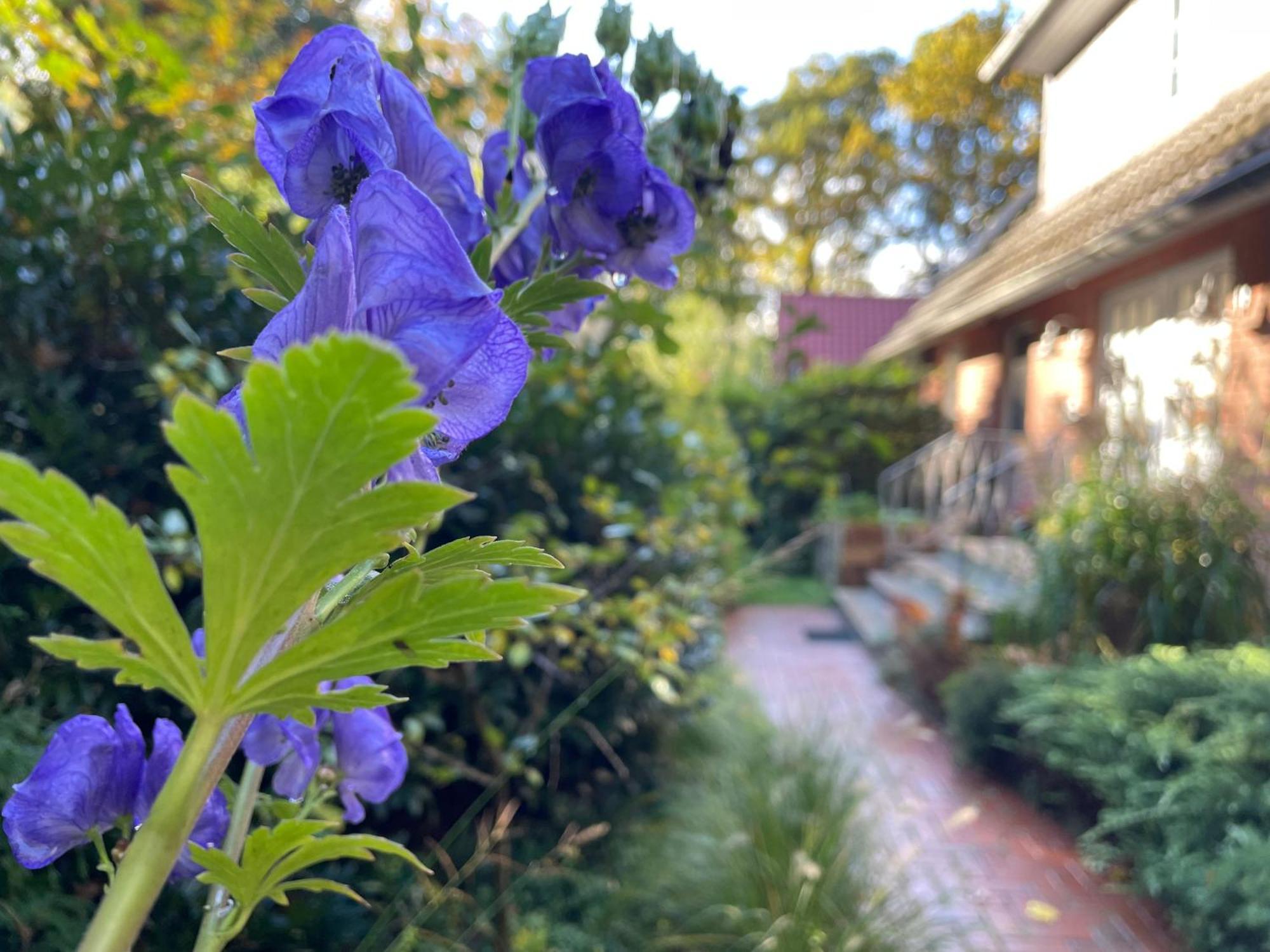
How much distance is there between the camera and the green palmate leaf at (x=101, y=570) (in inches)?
13.1

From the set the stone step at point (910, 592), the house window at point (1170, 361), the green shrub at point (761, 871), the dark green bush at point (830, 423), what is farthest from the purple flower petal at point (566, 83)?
the dark green bush at point (830, 423)

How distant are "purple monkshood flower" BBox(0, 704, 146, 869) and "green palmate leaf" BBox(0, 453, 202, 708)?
22cm

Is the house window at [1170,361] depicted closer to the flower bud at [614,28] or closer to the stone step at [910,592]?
the stone step at [910,592]

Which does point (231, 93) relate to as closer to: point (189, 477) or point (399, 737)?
point (399, 737)

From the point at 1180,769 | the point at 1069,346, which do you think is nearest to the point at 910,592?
the point at 1069,346

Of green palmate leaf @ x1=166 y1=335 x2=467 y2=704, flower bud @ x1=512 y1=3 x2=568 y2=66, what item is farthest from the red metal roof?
green palmate leaf @ x1=166 y1=335 x2=467 y2=704

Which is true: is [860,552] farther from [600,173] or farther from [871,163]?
[871,163]

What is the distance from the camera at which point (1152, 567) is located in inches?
197

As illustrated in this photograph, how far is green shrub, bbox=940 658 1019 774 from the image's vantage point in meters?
4.86

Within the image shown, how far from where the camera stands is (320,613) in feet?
1.42

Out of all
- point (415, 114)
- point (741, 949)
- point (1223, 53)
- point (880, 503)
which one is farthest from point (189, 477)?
point (880, 503)

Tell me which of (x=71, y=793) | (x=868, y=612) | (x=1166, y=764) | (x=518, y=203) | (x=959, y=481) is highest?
(x=518, y=203)

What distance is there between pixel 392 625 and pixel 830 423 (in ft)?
44.4

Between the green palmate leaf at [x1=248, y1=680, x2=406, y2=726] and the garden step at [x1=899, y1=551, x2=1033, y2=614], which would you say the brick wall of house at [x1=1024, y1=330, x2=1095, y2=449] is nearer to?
the garden step at [x1=899, y1=551, x2=1033, y2=614]
